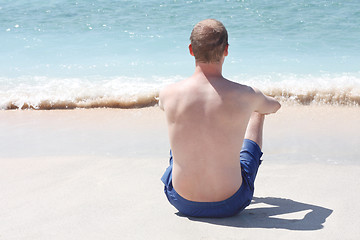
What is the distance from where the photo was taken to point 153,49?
7770 mm

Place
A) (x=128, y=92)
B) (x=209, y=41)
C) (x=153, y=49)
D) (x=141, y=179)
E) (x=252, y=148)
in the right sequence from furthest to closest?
(x=153, y=49) → (x=128, y=92) → (x=141, y=179) → (x=252, y=148) → (x=209, y=41)

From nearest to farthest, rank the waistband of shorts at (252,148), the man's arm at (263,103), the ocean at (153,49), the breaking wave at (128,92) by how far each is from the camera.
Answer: the man's arm at (263,103) < the waistband of shorts at (252,148) < the breaking wave at (128,92) < the ocean at (153,49)

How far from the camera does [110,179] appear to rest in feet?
9.77

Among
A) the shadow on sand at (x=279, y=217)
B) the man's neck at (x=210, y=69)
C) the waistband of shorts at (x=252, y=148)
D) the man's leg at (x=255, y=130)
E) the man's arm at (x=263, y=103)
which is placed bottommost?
the shadow on sand at (x=279, y=217)

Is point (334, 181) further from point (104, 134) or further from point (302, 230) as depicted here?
point (104, 134)

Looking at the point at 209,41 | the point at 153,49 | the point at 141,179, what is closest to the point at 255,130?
the point at 209,41

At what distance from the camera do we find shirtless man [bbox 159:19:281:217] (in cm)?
205

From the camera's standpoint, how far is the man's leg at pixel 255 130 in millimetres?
2461

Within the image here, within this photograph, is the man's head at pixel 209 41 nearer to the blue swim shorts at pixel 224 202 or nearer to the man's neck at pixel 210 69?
the man's neck at pixel 210 69

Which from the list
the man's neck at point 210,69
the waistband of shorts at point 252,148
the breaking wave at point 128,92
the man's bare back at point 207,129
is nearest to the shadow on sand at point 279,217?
the man's bare back at point 207,129

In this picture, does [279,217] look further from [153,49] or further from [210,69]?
[153,49]

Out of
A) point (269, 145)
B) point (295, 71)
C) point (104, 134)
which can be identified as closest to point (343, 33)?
point (295, 71)

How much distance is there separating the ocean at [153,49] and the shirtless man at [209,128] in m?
2.96

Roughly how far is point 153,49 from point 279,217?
586 cm
